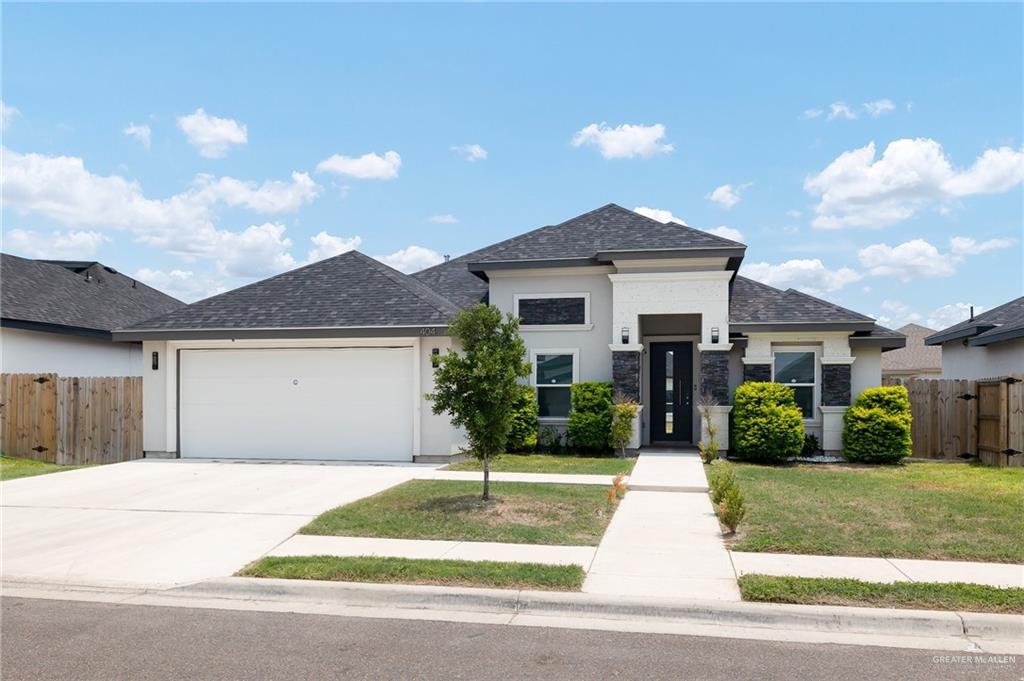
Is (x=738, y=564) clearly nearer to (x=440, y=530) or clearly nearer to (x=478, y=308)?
(x=440, y=530)

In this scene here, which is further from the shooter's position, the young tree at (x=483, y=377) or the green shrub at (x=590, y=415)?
the green shrub at (x=590, y=415)

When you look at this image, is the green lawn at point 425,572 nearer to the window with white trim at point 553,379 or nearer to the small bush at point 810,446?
the window with white trim at point 553,379

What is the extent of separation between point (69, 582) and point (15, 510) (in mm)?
4376

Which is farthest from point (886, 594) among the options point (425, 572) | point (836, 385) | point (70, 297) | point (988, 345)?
point (70, 297)

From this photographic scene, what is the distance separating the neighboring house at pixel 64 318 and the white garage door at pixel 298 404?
18.8 ft

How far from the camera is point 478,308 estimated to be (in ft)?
33.0

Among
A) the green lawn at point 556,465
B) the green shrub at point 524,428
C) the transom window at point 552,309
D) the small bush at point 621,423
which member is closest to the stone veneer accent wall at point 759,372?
the small bush at point 621,423

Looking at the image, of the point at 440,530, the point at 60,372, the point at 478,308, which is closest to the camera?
the point at 440,530

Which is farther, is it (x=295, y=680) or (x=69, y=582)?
(x=69, y=582)

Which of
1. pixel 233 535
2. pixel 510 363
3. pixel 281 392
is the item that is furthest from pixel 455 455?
pixel 233 535

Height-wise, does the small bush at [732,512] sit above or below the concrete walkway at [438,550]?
above

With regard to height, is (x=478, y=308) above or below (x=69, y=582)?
above

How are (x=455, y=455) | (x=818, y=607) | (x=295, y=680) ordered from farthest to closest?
(x=455, y=455) < (x=818, y=607) < (x=295, y=680)

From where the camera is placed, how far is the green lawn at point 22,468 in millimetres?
14305
